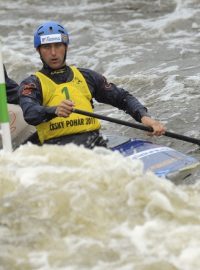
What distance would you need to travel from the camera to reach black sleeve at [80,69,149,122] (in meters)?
5.02

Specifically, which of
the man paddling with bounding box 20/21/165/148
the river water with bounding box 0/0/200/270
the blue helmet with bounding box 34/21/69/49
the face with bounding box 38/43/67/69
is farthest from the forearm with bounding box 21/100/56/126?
the blue helmet with bounding box 34/21/69/49

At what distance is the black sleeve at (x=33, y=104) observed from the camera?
4590 mm

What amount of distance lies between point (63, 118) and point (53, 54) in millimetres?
529

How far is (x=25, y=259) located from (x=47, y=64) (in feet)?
6.46

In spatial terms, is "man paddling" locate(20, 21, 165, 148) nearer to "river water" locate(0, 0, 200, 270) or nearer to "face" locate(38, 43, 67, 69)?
"face" locate(38, 43, 67, 69)

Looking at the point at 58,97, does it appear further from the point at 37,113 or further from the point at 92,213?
the point at 92,213

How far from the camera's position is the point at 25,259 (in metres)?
3.35

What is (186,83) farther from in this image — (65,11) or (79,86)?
(65,11)

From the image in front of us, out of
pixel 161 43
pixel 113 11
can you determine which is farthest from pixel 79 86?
pixel 113 11

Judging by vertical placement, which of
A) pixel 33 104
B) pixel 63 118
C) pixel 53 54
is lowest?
pixel 63 118

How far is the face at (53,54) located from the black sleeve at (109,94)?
9.5 inches

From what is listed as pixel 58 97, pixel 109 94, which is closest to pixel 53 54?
pixel 58 97

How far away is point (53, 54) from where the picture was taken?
488 centimetres

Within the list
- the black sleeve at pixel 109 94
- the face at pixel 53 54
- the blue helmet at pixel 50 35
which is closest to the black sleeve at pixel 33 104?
the face at pixel 53 54
